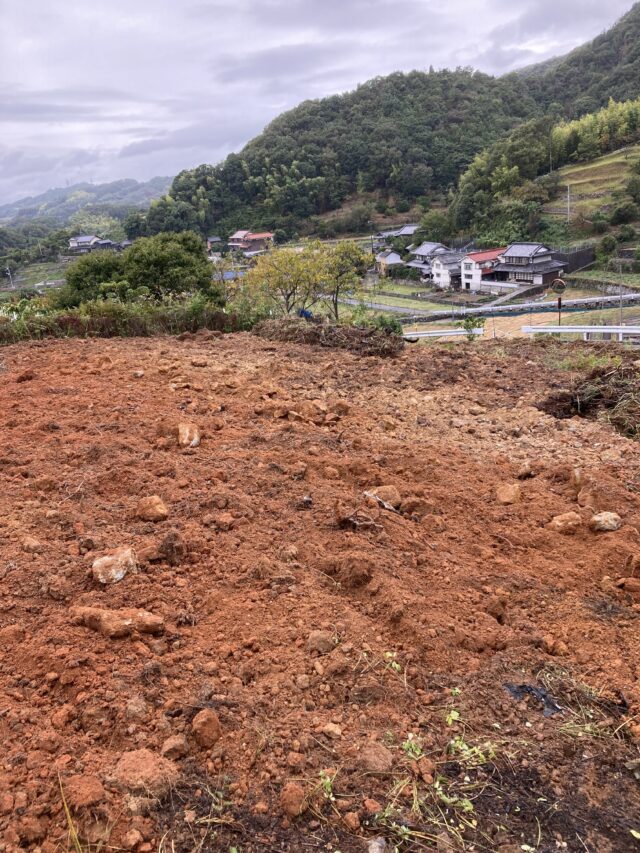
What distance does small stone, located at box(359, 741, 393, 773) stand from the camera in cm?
159

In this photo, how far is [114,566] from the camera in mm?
2287

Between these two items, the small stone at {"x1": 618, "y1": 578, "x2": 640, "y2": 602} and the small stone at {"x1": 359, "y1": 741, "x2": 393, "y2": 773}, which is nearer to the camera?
the small stone at {"x1": 359, "y1": 741, "x2": 393, "y2": 773}

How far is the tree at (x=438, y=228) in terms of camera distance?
41.2 metres

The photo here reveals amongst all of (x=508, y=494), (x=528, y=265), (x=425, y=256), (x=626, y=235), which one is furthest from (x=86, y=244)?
(x=508, y=494)

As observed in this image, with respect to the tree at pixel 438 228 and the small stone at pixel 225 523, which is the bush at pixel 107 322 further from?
the tree at pixel 438 228

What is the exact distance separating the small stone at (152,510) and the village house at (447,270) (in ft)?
106

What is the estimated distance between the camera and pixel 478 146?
178 feet

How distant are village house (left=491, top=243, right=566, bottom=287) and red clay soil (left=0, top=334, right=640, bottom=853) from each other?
29.1 metres

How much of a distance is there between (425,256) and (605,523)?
121 ft

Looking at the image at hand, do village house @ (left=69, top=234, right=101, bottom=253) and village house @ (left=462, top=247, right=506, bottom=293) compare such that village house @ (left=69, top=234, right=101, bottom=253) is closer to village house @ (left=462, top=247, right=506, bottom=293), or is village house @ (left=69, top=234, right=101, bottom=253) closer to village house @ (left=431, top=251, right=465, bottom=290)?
village house @ (left=431, top=251, right=465, bottom=290)

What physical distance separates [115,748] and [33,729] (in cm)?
25

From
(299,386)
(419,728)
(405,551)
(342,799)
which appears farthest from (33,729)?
(299,386)

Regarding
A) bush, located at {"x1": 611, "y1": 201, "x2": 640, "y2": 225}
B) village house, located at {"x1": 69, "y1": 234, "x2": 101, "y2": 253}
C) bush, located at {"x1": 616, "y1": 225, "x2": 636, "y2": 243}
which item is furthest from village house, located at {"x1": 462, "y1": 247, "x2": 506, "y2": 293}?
village house, located at {"x1": 69, "y1": 234, "x2": 101, "y2": 253}

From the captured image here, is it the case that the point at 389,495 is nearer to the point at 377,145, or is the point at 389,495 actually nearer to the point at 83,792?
the point at 83,792
